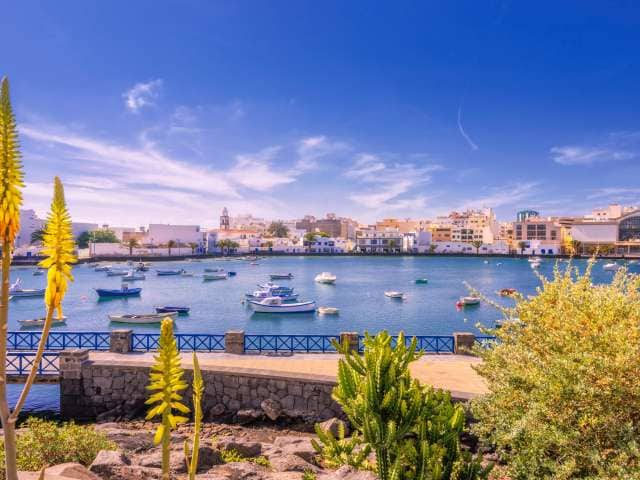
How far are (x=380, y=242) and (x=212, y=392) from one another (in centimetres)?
13863

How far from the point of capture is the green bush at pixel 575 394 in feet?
20.4

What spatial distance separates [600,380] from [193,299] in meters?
50.8

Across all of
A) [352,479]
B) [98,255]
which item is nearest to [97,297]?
[352,479]

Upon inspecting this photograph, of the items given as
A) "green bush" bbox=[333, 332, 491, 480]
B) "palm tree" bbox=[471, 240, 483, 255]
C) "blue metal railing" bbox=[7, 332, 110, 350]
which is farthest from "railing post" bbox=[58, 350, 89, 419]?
"palm tree" bbox=[471, 240, 483, 255]

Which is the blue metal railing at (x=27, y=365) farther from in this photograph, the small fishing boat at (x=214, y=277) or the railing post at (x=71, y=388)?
the small fishing boat at (x=214, y=277)

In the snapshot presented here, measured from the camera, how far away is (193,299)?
52.6m

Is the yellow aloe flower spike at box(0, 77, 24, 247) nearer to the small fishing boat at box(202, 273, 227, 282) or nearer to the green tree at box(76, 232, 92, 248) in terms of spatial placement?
the small fishing boat at box(202, 273, 227, 282)

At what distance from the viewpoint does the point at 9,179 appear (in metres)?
2.45

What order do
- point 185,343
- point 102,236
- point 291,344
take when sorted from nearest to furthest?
1. point 291,344
2. point 185,343
3. point 102,236

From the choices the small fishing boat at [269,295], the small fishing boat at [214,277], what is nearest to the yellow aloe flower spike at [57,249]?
the small fishing boat at [269,295]

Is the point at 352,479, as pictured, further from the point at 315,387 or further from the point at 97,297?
the point at 97,297

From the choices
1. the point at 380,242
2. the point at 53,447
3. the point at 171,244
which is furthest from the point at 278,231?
the point at 53,447

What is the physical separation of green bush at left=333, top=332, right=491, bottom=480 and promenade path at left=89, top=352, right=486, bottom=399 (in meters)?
6.24

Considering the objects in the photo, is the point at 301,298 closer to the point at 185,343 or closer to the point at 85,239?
the point at 185,343
